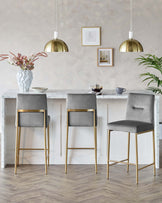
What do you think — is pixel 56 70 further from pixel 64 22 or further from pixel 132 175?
pixel 132 175

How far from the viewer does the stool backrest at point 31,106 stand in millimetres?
4762

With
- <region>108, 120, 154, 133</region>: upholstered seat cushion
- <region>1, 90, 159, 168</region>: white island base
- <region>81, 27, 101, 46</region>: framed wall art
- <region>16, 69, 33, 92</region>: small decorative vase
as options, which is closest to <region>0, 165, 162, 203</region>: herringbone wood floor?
<region>1, 90, 159, 168</region>: white island base

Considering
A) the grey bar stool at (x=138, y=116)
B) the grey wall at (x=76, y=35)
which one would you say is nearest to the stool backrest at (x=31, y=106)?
the grey bar stool at (x=138, y=116)

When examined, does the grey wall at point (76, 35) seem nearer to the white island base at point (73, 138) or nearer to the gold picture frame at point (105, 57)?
the gold picture frame at point (105, 57)

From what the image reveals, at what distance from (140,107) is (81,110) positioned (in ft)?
2.53

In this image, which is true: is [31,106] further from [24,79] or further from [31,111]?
[24,79]

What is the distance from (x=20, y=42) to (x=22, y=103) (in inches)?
122

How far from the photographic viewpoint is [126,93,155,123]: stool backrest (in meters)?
4.73

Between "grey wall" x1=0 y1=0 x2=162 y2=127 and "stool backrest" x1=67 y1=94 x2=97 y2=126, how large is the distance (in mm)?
2835

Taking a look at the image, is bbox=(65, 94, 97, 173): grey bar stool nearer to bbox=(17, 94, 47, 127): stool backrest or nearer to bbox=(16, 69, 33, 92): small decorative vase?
bbox=(17, 94, 47, 127): stool backrest

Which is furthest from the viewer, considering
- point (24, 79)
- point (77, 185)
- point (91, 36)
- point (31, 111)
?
point (91, 36)

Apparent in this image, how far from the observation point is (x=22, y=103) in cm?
478

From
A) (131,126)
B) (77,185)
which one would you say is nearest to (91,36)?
(131,126)

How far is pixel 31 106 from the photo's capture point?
4.77 metres
